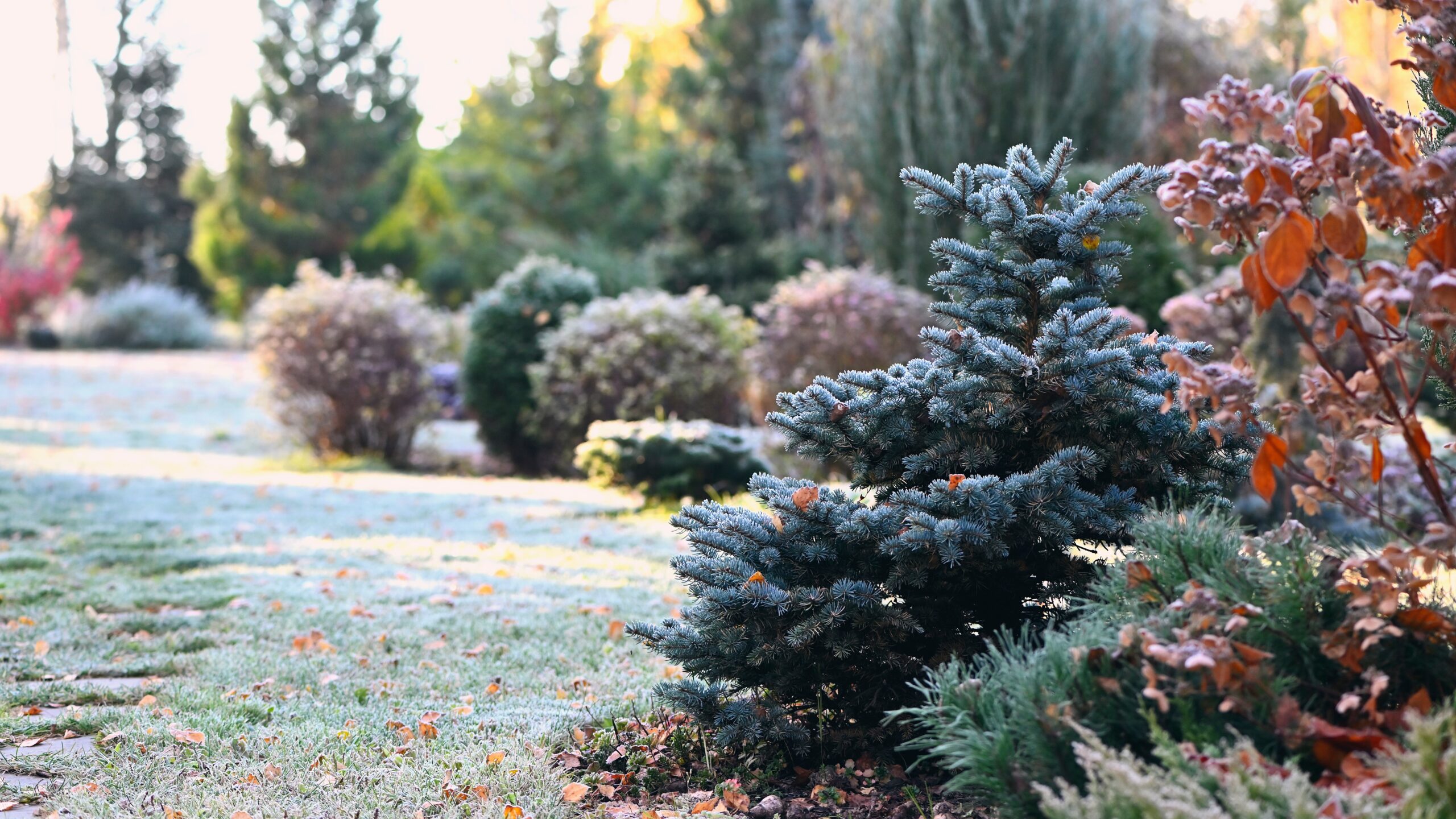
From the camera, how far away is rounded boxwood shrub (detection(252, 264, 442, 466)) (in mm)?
9742

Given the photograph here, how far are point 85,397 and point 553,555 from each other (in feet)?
34.5

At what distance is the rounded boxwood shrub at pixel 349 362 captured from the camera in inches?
384

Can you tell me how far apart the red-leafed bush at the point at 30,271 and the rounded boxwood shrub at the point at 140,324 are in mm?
784

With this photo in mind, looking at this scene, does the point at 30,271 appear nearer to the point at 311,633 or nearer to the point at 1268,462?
the point at 311,633

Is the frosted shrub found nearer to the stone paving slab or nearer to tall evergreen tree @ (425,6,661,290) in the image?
the stone paving slab

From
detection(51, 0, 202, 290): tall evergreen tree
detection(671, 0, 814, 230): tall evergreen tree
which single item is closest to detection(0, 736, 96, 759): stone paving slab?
detection(671, 0, 814, 230): tall evergreen tree

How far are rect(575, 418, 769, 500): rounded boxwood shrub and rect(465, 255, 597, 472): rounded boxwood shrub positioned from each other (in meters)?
2.08

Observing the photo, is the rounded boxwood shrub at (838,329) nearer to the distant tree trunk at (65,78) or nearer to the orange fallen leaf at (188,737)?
the orange fallen leaf at (188,737)

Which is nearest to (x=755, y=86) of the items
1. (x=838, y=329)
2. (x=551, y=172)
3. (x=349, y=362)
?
(x=551, y=172)

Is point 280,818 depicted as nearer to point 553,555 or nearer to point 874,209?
point 553,555

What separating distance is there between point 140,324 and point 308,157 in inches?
238

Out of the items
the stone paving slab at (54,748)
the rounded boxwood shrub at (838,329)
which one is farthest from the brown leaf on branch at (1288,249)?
the rounded boxwood shrub at (838,329)

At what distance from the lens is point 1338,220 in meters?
1.97

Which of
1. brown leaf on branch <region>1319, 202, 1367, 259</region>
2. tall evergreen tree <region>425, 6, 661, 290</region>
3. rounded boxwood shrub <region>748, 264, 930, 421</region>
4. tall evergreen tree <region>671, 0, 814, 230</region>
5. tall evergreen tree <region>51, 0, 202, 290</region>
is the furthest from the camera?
tall evergreen tree <region>51, 0, 202, 290</region>
